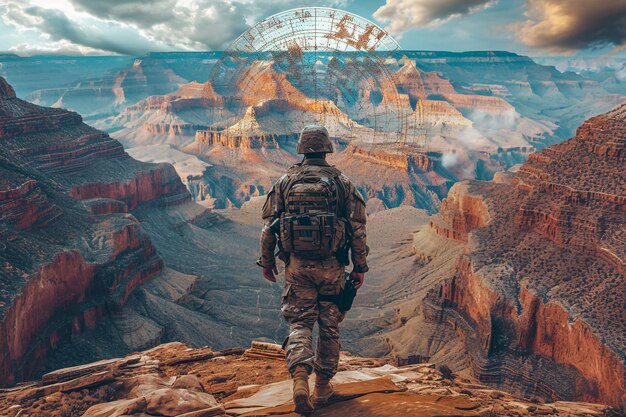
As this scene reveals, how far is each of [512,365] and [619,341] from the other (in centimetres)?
747

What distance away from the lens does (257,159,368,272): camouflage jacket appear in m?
10.5

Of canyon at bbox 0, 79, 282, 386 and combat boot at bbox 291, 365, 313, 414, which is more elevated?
combat boot at bbox 291, 365, 313, 414

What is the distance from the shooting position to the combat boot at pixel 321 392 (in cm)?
965

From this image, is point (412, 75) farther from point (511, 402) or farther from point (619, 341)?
point (511, 402)

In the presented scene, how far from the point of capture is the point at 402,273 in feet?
178

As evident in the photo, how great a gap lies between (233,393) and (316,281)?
375 cm

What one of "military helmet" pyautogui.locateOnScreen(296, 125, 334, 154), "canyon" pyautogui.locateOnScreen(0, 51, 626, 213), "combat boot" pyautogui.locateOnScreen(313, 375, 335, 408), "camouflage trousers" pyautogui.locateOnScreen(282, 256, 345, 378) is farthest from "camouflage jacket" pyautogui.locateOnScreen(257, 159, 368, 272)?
"canyon" pyautogui.locateOnScreen(0, 51, 626, 213)

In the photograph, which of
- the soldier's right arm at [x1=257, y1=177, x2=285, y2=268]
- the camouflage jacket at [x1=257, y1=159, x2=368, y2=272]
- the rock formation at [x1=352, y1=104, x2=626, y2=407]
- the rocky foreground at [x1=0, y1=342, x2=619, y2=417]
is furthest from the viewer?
the rock formation at [x1=352, y1=104, x2=626, y2=407]

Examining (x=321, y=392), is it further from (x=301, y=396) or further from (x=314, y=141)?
(x=314, y=141)

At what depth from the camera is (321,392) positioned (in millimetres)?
9812

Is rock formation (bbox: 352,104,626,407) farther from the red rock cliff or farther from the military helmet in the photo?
the military helmet

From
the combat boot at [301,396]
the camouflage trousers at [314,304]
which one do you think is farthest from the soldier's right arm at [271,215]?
the combat boot at [301,396]

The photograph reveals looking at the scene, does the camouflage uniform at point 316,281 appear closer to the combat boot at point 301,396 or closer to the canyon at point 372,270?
the combat boot at point 301,396

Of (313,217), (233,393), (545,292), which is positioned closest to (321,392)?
(233,393)
